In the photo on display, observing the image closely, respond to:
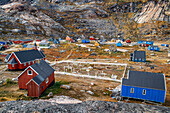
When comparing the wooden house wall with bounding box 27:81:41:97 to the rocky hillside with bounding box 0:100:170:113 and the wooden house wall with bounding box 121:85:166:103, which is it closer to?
the rocky hillside with bounding box 0:100:170:113

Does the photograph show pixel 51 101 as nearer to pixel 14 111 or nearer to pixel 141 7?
pixel 14 111

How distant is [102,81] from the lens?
2906cm

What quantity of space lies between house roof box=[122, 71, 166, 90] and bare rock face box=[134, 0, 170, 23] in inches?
5426

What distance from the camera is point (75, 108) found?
53.8ft

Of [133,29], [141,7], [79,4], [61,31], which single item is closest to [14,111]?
[61,31]

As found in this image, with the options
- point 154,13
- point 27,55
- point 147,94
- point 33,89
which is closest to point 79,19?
point 154,13

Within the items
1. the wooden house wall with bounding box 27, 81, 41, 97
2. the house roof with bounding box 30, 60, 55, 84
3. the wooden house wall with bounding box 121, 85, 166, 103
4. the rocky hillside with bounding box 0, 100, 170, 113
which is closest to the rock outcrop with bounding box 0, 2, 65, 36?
the house roof with bounding box 30, 60, 55, 84

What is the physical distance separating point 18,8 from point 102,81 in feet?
450

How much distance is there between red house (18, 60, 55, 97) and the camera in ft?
66.5

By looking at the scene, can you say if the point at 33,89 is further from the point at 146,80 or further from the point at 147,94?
the point at 146,80

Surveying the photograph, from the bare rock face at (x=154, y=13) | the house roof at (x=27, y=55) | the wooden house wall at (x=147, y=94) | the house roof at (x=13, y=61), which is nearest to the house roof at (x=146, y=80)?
the wooden house wall at (x=147, y=94)

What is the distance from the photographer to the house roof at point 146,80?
19875mm

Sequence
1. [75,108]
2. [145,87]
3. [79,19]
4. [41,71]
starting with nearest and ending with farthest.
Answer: [75,108] → [145,87] → [41,71] → [79,19]

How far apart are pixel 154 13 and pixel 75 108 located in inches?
6205
